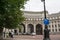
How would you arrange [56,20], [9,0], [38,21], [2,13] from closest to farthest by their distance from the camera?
[9,0], [2,13], [38,21], [56,20]

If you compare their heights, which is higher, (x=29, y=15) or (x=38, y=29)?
(x=29, y=15)

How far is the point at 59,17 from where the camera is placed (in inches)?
4820

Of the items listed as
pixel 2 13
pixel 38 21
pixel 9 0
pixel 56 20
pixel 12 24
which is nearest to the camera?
pixel 9 0

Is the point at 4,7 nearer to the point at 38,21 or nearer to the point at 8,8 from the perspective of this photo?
the point at 8,8

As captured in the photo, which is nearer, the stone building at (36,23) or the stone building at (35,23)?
the stone building at (35,23)

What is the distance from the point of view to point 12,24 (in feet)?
76.6

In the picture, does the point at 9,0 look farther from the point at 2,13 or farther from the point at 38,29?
the point at 38,29

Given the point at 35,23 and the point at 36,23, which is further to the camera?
the point at 36,23

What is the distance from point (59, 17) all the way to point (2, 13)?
108m

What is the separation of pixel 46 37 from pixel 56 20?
107527 mm

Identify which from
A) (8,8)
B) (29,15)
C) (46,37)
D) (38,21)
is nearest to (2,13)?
(8,8)

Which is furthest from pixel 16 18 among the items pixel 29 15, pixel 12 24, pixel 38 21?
pixel 29 15

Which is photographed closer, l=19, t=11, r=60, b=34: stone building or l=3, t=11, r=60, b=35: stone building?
l=3, t=11, r=60, b=35: stone building

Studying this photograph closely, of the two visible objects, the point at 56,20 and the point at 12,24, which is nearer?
the point at 12,24
